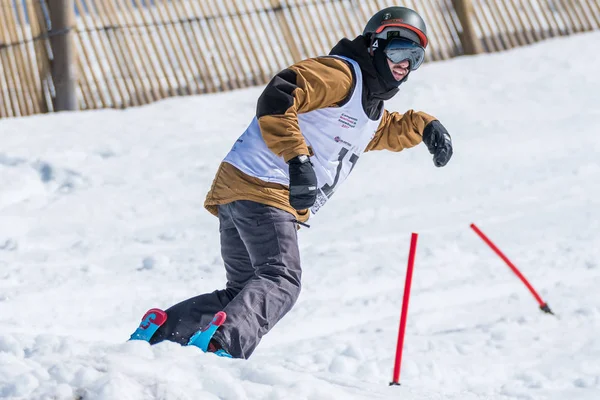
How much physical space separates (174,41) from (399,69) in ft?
17.8

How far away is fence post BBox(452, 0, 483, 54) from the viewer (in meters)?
8.38

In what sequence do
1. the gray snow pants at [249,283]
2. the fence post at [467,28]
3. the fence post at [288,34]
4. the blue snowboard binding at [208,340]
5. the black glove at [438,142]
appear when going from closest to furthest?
the blue snowboard binding at [208,340]
the gray snow pants at [249,283]
the black glove at [438,142]
the fence post at [288,34]
the fence post at [467,28]

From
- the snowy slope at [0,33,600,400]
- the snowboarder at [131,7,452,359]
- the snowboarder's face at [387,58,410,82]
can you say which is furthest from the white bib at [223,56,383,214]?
the snowy slope at [0,33,600,400]

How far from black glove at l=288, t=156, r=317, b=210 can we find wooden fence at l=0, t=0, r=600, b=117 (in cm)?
542

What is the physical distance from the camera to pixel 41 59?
789 cm

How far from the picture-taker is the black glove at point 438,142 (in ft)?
10.9

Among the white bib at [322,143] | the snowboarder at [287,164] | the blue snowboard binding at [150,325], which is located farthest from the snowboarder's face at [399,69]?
the blue snowboard binding at [150,325]

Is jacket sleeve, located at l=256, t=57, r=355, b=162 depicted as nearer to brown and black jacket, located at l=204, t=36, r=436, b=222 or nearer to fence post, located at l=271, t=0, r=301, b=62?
brown and black jacket, located at l=204, t=36, r=436, b=222

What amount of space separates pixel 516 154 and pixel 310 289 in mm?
2774

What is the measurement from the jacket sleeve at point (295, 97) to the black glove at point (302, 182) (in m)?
0.03

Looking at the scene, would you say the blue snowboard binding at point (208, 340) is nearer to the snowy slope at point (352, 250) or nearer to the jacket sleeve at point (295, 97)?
the snowy slope at point (352, 250)

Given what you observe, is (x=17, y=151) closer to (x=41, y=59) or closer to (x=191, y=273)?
(x=41, y=59)

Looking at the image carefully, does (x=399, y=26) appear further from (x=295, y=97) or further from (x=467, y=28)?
(x=467, y=28)

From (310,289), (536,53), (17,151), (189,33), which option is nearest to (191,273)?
(310,289)
